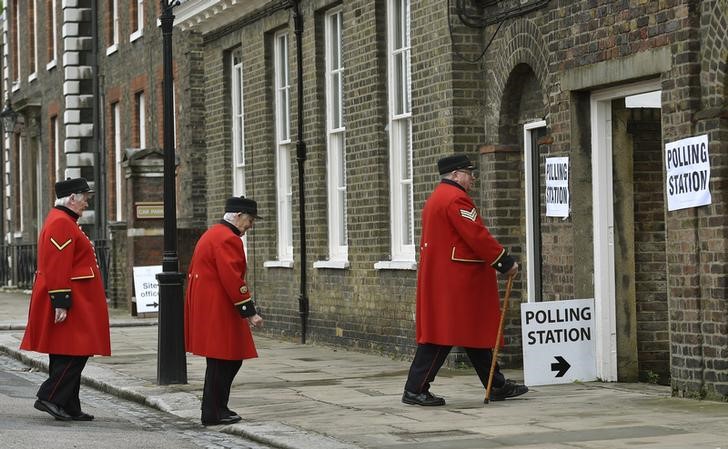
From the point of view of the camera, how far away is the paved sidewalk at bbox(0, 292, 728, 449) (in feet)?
35.9

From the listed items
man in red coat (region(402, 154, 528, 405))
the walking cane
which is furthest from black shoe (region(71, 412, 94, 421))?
the walking cane

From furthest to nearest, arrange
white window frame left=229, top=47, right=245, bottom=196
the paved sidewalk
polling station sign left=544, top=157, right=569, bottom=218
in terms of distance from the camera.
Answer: white window frame left=229, top=47, right=245, bottom=196 → polling station sign left=544, top=157, right=569, bottom=218 → the paved sidewalk

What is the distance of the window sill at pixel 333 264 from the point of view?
66.7 ft

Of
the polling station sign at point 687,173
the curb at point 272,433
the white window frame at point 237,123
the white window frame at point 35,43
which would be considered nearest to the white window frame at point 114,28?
the white window frame at point 35,43

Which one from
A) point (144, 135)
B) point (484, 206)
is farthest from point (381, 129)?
point (144, 135)

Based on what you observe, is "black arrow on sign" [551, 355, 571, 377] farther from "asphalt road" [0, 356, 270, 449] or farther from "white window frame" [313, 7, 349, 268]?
"white window frame" [313, 7, 349, 268]

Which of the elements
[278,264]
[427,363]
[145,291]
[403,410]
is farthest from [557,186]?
[145,291]

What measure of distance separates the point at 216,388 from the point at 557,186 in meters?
4.26

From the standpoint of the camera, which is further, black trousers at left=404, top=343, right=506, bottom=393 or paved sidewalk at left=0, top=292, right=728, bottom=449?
black trousers at left=404, top=343, right=506, bottom=393

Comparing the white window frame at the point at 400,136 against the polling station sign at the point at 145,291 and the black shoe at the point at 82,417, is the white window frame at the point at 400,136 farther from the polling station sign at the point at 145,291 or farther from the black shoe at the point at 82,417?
the polling station sign at the point at 145,291

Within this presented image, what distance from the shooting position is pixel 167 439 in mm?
12078

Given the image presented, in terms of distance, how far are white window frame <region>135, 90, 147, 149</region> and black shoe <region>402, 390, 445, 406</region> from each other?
64.4ft

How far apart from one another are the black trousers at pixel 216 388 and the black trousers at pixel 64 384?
123cm

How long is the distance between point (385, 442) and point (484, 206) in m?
6.23
